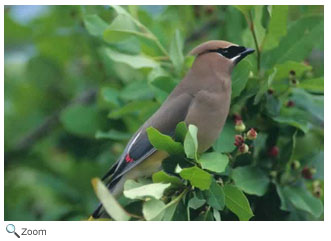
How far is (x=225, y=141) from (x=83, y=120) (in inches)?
48.4

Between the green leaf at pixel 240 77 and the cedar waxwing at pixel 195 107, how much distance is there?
0.08 feet

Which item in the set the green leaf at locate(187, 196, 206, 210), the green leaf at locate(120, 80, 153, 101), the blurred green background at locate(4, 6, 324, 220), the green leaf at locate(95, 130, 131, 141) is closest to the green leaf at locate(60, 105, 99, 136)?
the blurred green background at locate(4, 6, 324, 220)

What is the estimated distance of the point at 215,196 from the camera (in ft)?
10.7

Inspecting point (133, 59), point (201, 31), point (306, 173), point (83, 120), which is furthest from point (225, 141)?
point (201, 31)

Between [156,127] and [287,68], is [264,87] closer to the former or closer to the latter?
[287,68]

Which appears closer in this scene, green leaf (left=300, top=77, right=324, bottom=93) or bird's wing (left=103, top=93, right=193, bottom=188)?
bird's wing (left=103, top=93, right=193, bottom=188)

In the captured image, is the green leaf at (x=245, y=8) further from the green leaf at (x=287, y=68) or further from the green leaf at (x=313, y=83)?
the green leaf at (x=313, y=83)

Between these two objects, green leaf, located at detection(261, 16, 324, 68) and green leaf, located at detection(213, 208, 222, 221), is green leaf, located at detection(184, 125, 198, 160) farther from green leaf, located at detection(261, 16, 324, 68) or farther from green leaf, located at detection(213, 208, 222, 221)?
green leaf, located at detection(261, 16, 324, 68)

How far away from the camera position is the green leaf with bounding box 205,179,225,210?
3.25 meters

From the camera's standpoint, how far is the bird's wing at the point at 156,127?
11.8 ft

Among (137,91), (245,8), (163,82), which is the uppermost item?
(245,8)

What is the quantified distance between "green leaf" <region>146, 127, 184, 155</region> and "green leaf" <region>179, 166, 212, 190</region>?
100mm

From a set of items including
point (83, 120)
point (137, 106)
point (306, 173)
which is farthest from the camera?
point (83, 120)
